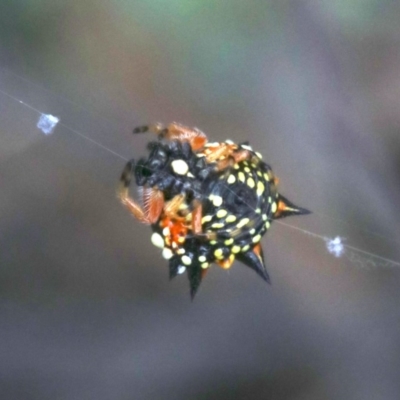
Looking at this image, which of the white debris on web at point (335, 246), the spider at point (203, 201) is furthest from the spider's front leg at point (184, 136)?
the white debris on web at point (335, 246)

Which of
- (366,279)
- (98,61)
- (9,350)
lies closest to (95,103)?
(98,61)

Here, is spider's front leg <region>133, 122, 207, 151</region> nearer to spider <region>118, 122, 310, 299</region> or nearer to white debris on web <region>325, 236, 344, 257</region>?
spider <region>118, 122, 310, 299</region>

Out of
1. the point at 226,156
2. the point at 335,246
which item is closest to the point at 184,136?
the point at 226,156

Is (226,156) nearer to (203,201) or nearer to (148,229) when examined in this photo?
(203,201)

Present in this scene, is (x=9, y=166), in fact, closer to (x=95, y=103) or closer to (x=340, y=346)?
(x=95, y=103)

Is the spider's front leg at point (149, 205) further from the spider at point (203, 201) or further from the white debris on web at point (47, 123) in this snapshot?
the white debris on web at point (47, 123)

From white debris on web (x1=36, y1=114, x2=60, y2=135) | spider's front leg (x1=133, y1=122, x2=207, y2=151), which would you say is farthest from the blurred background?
spider's front leg (x1=133, y1=122, x2=207, y2=151)
